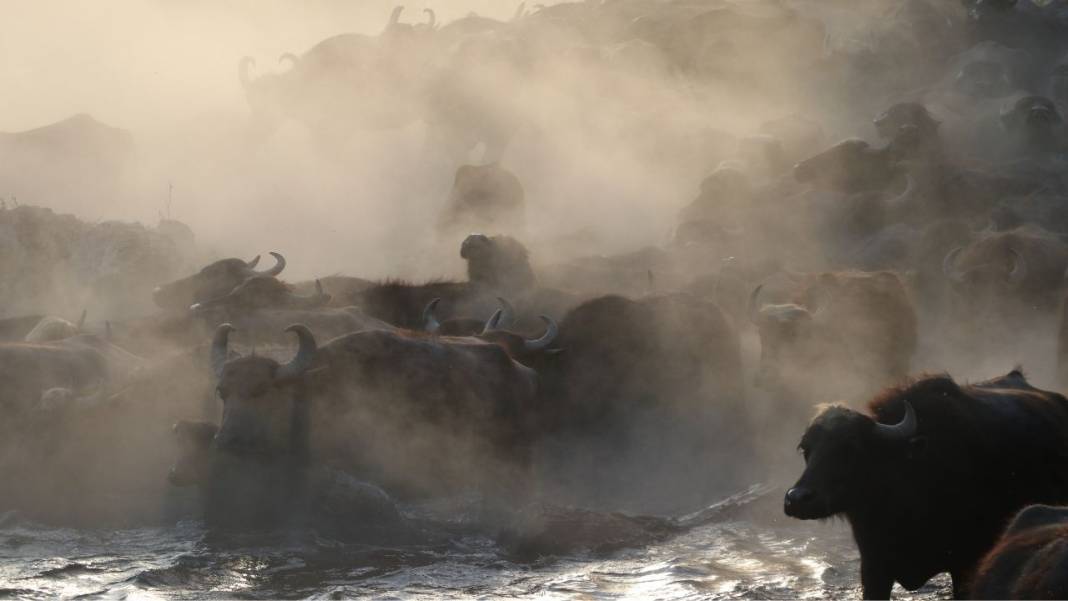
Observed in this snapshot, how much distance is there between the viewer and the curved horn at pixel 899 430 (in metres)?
8.84

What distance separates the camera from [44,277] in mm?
21547

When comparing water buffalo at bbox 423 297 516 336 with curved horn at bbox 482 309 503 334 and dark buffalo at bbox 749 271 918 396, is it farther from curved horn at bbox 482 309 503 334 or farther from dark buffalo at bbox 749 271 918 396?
dark buffalo at bbox 749 271 918 396

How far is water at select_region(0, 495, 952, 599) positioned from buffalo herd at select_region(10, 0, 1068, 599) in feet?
1.18

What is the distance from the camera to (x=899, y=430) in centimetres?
884

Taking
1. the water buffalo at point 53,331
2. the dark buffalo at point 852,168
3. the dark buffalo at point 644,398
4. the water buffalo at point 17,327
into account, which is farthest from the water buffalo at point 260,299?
the dark buffalo at point 852,168

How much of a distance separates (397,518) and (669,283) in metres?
7.50

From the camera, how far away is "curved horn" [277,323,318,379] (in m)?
11.4

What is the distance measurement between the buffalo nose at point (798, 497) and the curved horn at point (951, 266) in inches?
417

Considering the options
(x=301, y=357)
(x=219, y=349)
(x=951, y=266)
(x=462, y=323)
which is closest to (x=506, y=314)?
(x=462, y=323)

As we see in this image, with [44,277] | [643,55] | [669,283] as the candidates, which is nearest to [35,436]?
[669,283]

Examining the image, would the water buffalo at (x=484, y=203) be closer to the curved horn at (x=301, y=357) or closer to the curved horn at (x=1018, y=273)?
the curved horn at (x=1018, y=273)

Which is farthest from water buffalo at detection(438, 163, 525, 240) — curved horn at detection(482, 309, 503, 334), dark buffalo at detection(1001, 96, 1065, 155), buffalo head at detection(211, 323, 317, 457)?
buffalo head at detection(211, 323, 317, 457)

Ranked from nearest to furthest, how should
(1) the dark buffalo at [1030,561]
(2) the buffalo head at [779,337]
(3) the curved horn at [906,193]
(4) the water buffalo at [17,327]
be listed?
(1) the dark buffalo at [1030,561]
(2) the buffalo head at [779,337]
(4) the water buffalo at [17,327]
(3) the curved horn at [906,193]

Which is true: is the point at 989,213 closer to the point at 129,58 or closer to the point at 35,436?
the point at 35,436
